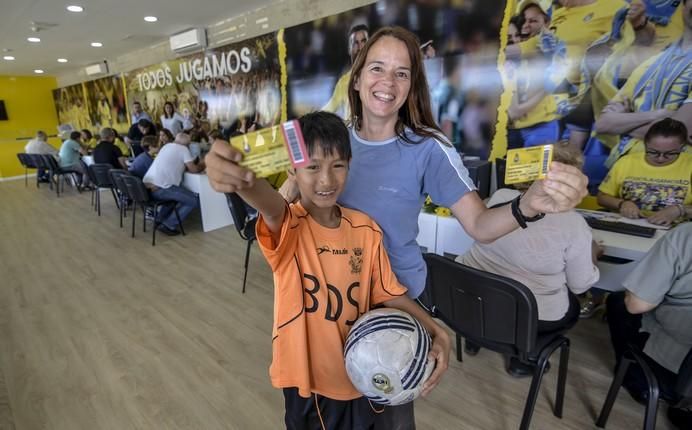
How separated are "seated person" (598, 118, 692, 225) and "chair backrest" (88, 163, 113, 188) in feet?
20.2

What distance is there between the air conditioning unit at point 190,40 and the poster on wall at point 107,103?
3.43m

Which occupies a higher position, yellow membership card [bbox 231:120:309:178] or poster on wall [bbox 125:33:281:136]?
poster on wall [bbox 125:33:281:136]

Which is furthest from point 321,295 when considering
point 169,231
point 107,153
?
point 107,153

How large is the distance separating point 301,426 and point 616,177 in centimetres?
274

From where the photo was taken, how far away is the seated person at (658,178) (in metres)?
2.30

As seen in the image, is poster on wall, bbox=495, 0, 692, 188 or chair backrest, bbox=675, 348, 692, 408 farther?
poster on wall, bbox=495, 0, 692, 188

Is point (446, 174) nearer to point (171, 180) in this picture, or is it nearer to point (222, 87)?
point (171, 180)

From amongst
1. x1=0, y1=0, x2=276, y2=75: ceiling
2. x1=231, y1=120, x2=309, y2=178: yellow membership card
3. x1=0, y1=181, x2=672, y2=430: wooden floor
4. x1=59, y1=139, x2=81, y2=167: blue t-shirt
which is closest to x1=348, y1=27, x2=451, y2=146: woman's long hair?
x1=231, y1=120, x2=309, y2=178: yellow membership card

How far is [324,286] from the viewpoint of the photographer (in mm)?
936

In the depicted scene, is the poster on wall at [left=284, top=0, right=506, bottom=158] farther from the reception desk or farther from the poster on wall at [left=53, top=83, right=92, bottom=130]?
the poster on wall at [left=53, top=83, right=92, bottom=130]

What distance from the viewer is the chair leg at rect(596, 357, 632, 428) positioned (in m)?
1.53

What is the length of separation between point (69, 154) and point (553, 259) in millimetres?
9048

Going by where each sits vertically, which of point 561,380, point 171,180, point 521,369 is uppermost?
point 171,180

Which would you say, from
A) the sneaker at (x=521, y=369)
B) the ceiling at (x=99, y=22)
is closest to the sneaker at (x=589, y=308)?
the sneaker at (x=521, y=369)
